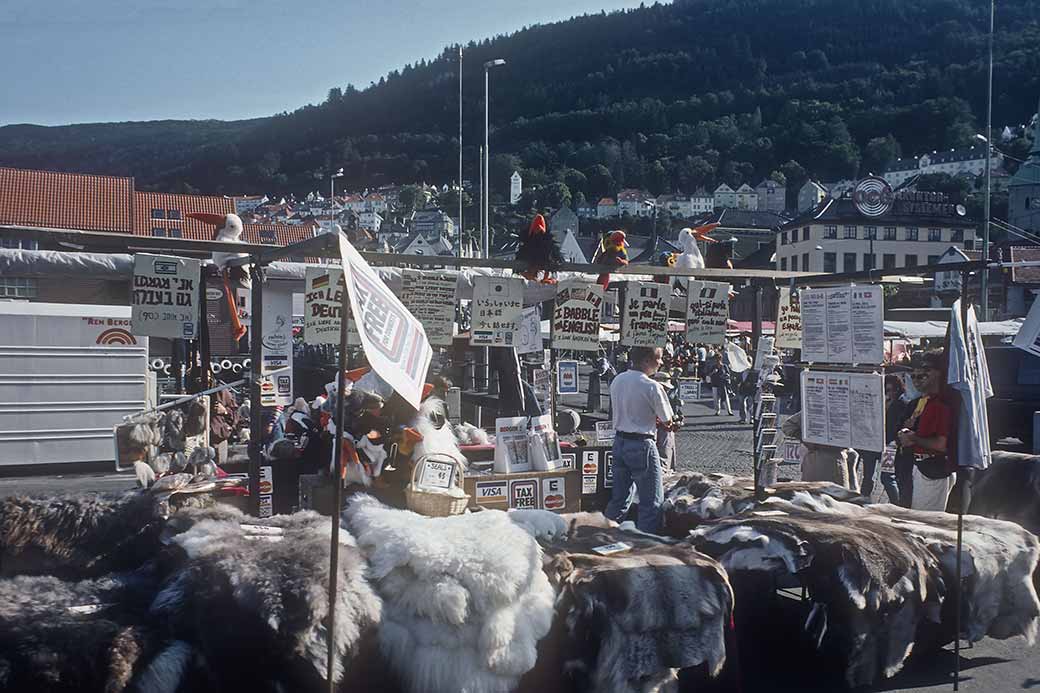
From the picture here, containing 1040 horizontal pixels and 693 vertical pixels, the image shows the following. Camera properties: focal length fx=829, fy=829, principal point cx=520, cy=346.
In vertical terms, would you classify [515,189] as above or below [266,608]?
above

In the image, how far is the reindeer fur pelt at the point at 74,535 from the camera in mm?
4527

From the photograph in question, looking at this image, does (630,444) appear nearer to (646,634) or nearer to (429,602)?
(646,634)

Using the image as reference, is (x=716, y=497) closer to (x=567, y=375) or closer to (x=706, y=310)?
(x=706, y=310)

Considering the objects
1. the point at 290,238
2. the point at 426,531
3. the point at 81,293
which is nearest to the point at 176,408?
the point at 426,531

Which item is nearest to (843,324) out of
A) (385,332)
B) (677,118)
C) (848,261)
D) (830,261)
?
(385,332)

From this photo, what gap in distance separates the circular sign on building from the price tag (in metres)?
56.9

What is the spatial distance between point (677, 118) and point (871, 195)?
126659mm

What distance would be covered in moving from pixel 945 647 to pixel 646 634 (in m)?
2.85

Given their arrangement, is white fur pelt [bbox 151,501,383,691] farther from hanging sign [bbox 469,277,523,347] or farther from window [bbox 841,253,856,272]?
window [bbox 841,253,856,272]

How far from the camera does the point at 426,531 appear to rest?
418 centimetres

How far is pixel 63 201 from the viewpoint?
4744 cm

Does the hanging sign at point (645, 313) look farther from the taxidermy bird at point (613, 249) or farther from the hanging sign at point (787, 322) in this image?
the hanging sign at point (787, 322)

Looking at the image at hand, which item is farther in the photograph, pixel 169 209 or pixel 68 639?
pixel 169 209

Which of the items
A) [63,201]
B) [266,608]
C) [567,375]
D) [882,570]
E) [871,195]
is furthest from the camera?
[871,195]
